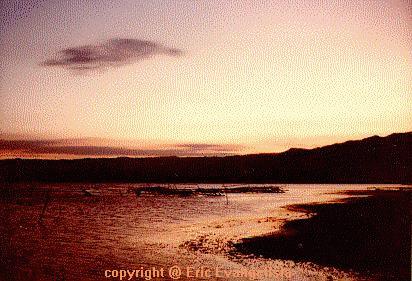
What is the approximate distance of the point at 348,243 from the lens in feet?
19.0

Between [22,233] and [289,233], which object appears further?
[22,233]

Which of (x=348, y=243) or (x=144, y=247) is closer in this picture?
(x=348, y=243)

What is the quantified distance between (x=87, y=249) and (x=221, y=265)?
7.85 feet

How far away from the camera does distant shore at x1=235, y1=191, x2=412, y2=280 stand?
4.91m

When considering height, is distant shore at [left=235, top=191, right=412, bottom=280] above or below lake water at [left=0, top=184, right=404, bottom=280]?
above

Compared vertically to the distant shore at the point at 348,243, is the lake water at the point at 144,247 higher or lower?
lower

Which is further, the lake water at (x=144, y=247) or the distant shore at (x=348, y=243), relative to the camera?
the lake water at (x=144, y=247)

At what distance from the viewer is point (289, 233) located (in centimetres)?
707

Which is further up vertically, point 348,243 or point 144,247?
point 348,243

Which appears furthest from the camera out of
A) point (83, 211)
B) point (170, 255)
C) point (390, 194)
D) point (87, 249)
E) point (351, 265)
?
point (83, 211)

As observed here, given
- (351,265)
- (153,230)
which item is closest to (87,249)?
(153,230)

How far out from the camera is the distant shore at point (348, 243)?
4.91 m

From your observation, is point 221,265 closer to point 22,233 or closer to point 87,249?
point 87,249

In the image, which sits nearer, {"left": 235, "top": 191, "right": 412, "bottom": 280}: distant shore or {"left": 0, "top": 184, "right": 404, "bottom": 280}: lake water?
{"left": 235, "top": 191, "right": 412, "bottom": 280}: distant shore
